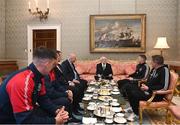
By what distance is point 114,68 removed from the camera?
8141mm

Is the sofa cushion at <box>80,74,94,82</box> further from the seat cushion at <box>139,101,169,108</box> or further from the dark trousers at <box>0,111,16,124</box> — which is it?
the dark trousers at <box>0,111,16,124</box>

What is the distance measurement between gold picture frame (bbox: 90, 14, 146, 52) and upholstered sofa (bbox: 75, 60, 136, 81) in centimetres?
57

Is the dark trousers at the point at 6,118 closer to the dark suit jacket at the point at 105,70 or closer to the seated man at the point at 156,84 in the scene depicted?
the seated man at the point at 156,84

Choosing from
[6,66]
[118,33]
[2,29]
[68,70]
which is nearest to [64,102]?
[68,70]

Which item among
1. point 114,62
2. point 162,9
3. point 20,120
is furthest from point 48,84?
point 162,9

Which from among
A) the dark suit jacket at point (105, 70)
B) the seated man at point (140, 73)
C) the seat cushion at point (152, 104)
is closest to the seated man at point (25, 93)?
the seat cushion at point (152, 104)

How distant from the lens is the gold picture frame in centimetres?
840

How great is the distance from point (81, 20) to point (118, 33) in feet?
4.64

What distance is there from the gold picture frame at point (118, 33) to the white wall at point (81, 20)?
0.20m

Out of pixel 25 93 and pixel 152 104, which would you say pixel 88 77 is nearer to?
pixel 152 104

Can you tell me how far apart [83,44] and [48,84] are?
5.14 meters

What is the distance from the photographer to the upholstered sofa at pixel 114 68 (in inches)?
315

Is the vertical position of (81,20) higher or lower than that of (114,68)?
higher

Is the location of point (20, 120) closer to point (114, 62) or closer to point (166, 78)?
point (166, 78)
